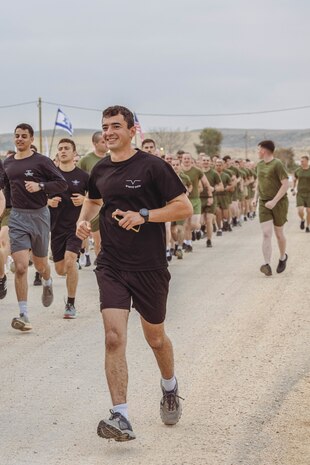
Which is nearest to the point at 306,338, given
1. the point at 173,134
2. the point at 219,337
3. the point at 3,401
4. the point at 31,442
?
the point at 219,337

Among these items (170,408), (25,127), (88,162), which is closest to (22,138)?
(25,127)

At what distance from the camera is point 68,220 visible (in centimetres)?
1130

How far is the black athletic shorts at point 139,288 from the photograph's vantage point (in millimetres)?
6266

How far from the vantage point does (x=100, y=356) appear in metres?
8.80

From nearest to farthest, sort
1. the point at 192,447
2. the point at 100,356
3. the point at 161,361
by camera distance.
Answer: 1. the point at 192,447
2. the point at 161,361
3. the point at 100,356

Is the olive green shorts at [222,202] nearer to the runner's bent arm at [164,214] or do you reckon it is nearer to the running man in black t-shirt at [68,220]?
the running man in black t-shirt at [68,220]

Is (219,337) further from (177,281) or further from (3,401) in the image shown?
(177,281)

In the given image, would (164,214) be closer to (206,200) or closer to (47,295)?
(47,295)

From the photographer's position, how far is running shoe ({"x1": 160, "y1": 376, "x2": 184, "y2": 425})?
651 centimetres

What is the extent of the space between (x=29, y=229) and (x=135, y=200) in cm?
432

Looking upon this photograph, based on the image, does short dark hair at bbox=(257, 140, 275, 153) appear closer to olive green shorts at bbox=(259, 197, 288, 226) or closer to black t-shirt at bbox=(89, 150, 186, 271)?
olive green shorts at bbox=(259, 197, 288, 226)

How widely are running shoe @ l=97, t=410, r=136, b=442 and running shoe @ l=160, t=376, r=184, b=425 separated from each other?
517 mm

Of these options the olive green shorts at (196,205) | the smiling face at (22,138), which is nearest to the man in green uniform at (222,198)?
the olive green shorts at (196,205)

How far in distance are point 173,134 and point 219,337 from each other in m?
131
